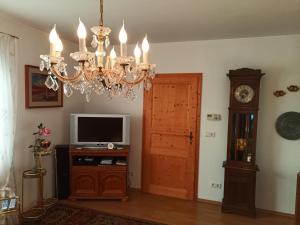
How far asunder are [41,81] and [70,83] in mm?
1955

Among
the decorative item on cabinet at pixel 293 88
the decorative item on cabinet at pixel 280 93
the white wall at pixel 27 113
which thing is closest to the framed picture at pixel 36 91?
A: the white wall at pixel 27 113

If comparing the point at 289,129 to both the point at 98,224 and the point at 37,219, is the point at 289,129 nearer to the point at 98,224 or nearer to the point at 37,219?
the point at 98,224

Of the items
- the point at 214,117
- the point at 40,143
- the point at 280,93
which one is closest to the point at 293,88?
the point at 280,93

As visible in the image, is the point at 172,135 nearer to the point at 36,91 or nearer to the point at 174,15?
the point at 174,15

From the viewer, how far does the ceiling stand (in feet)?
7.72

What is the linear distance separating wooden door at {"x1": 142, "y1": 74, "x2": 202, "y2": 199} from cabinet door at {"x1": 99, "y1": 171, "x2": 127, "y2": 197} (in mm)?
533

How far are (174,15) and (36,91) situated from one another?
2081mm

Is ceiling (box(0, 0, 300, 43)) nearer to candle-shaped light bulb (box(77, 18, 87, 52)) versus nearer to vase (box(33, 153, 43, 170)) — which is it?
candle-shaped light bulb (box(77, 18, 87, 52))

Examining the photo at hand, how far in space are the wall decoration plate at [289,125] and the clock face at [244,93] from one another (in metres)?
0.51

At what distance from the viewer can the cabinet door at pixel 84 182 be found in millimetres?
3709

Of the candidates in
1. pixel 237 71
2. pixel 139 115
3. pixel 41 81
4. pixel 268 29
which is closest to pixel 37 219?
pixel 41 81

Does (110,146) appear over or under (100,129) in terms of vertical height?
under

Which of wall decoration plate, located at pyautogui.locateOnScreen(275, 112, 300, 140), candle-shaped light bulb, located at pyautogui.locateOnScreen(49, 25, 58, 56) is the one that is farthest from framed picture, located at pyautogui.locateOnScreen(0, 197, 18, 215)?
wall decoration plate, located at pyautogui.locateOnScreen(275, 112, 300, 140)

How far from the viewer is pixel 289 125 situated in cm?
329
